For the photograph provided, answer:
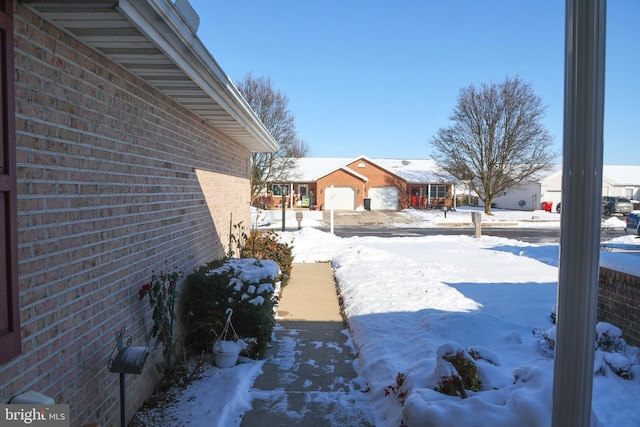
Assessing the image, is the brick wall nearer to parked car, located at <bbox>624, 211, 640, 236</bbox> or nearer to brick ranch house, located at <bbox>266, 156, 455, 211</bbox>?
parked car, located at <bbox>624, 211, 640, 236</bbox>

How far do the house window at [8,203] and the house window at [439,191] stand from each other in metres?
43.4

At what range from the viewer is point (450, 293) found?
347 inches

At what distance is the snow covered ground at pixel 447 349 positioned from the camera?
10.9ft

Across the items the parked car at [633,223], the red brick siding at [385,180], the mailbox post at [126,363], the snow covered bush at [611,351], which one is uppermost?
the red brick siding at [385,180]

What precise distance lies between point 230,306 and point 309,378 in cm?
→ 127

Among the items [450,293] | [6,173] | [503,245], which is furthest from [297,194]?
[6,173]

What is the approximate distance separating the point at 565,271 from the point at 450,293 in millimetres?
7098

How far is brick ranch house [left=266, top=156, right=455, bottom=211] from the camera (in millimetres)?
40625

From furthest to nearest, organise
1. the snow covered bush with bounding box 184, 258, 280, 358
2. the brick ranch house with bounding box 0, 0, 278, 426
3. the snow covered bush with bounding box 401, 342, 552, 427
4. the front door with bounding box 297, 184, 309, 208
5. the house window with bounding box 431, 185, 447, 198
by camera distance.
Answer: the house window with bounding box 431, 185, 447, 198, the front door with bounding box 297, 184, 309, 208, the snow covered bush with bounding box 184, 258, 280, 358, the snow covered bush with bounding box 401, 342, 552, 427, the brick ranch house with bounding box 0, 0, 278, 426

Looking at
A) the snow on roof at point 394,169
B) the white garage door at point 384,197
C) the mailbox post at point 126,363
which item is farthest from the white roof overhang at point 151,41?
the white garage door at point 384,197

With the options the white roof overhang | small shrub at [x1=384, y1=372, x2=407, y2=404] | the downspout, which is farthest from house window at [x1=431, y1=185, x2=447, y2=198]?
the downspout

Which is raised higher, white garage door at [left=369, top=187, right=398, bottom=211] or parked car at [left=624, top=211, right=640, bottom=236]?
white garage door at [left=369, top=187, right=398, bottom=211]

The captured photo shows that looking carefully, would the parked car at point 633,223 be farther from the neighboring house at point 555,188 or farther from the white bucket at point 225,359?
the white bucket at point 225,359

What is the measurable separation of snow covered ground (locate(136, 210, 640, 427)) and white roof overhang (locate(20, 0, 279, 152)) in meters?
3.06
